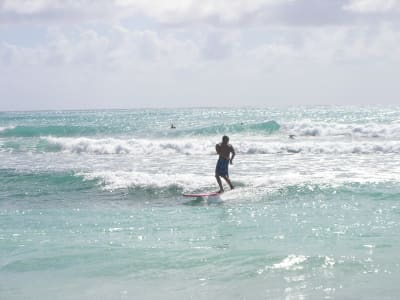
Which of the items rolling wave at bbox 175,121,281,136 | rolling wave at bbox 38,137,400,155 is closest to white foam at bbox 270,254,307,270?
rolling wave at bbox 38,137,400,155

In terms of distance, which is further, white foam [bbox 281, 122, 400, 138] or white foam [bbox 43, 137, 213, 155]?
white foam [bbox 281, 122, 400, 138]

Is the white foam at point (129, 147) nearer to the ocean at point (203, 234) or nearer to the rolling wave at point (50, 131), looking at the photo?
the ocean at point (203, 234)

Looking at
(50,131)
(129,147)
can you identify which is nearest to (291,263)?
(129,147)

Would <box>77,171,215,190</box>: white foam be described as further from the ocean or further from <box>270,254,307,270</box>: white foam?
<box>270,254,307,270</box>: white foam

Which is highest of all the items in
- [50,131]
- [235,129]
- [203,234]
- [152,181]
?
[50,131]

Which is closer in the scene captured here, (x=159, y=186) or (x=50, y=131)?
(x=159, y=186)

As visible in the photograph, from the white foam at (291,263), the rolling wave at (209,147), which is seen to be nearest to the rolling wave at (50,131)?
the rolling wave at (209,147)

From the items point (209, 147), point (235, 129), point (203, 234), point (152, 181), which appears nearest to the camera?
point (203, 234)

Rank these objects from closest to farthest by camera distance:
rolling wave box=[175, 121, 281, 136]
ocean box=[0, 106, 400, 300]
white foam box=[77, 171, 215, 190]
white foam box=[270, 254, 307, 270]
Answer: ocean box=[0, 106, 400, 300] → white foam box=[270, 254, 307, 270] → white foam box=[77, 171, 215, 190] → rolling wave box=[175, 121, 281, 136]

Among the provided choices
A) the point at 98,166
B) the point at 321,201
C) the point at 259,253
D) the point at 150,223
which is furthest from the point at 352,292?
the point at 98,166

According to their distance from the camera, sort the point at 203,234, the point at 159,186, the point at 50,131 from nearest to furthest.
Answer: the point at 203,234 → the point at 159,186 → the point at 50,131

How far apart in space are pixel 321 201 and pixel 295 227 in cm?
305

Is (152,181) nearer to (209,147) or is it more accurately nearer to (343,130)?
(209,147)

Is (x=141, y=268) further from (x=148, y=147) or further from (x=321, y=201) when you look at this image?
(x=148, y=147)
